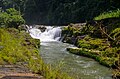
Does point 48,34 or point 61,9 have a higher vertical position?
point 61,9

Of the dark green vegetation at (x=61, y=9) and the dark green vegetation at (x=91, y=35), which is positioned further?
the dark green vegetation at (x=61, y=9)

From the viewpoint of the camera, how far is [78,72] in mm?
15117

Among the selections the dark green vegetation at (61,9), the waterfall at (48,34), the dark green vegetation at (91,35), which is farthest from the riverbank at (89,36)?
the dark green vegetation at (61,9)

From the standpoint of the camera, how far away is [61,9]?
208 feet

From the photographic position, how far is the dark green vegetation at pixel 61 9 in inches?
1917

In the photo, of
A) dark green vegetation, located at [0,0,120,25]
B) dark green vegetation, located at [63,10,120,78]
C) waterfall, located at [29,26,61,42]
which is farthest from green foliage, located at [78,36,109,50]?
dark green vegetation, located at [0,0,120,25]

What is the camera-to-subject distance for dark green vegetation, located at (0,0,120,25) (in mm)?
48691

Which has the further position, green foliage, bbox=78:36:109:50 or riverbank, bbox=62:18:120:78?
green foliage, bbox=78:36:109:50

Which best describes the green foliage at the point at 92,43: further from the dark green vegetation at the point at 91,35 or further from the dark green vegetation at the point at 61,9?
the dark green vegetation at the point at 61,9

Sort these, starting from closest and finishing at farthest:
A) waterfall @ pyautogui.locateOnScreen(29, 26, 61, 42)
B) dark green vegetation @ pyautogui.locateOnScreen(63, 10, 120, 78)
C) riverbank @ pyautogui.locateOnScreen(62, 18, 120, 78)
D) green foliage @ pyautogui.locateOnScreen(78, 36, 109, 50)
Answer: riverbank @ pyautogui.locateOnScreen(62, 18, 120, 78), dark green vegetation @ pyautogui.locateOnScreen(63, 10, 120, 78), green foliage @ pyautogui.locateOnScreen(78, 36, 109, 50), waterfall @ pyautogui.locateOnScreen(29, 26, 61, 42)

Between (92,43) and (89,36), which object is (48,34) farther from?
(92,43)

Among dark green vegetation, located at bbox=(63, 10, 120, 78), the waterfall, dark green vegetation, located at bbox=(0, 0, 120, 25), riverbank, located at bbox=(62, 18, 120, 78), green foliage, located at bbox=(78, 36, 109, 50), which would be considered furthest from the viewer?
dark green vegetation, located at bbox=(0, 0, 120, 25)

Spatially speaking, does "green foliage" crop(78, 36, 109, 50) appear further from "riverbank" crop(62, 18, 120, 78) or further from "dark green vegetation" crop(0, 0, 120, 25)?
"dark green vegetation" crop(0, 0, 120, 25)

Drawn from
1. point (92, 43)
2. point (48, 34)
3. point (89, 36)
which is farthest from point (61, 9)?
point (92, 43)
